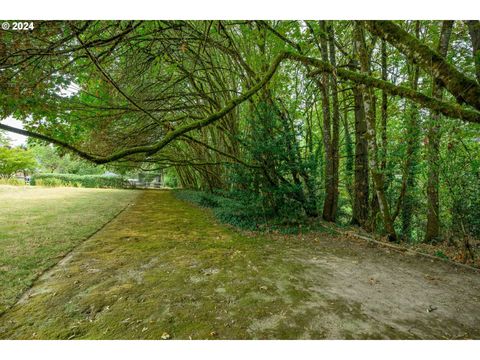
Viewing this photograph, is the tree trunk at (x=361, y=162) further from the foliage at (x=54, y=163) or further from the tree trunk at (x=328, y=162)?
the foliage at (x=54, y=163)

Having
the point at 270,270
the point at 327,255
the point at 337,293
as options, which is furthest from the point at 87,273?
the point at 327,255

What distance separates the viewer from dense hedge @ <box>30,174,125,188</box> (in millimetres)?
22078

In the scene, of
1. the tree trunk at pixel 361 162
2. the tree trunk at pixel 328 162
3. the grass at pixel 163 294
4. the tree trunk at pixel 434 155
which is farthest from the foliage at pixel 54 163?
the tree trunk at pixel 434 155

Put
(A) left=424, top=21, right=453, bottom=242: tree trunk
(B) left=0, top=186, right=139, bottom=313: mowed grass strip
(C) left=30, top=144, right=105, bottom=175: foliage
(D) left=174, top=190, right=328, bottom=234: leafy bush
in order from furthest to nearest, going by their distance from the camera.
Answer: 1. (C) left=30, top=144, right=105, bottom=175: foliage
2. (D) left=174, top=190, right=328, bottom=234: leafy bush
3. (A) left=424, top=21, right=453, bottom=242: tree trunk
4. (B) left=0, top=186, right=139, bottom=313: mowed grass strip

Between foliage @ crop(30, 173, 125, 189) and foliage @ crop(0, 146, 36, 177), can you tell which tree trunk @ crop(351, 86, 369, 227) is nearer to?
foliage @ crop(30, 173, 125, 189)

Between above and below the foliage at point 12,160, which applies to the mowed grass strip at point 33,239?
below

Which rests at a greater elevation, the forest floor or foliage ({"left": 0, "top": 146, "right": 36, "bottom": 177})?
foliage ({"left": 0, "top": 146, "right": 36, "bottom": 177})

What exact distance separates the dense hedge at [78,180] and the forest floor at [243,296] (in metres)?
22.9

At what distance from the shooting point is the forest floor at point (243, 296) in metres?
2.20

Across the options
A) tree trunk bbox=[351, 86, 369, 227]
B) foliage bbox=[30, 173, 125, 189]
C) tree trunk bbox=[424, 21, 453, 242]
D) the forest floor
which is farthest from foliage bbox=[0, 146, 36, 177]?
tree trunk bbox=[424, 21, 453, 242]

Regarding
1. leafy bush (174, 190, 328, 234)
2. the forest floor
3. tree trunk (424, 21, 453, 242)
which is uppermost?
tree trunk (424, 21, 453, 242)

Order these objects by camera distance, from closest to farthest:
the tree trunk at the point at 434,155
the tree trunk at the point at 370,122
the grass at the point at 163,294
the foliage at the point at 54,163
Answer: the grass at the point at 163,294, the tree trunk at the point at 434,155, the tree trunk at the point at 370,122, the foliage at the point at 54,163

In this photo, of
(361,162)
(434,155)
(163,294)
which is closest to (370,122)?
(434,155)

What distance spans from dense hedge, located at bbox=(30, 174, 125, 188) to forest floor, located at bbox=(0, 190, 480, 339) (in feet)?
75.2
